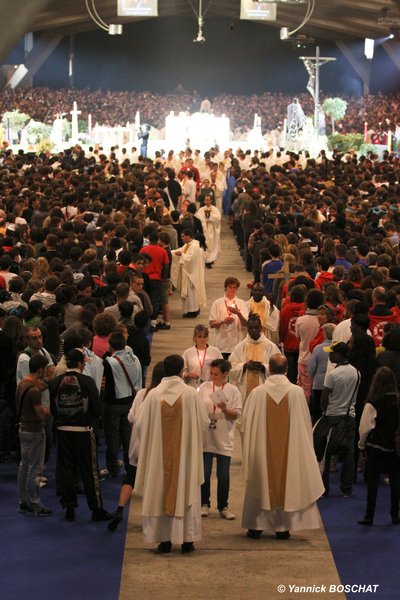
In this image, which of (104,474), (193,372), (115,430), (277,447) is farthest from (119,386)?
(277,447)

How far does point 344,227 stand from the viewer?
18.6 meters

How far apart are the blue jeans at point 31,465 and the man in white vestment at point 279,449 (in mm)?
1726

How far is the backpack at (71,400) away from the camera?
986 centimetres

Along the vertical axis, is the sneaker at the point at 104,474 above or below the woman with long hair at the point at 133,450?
below

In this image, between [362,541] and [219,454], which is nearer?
[362,541]

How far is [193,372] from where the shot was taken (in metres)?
10.9

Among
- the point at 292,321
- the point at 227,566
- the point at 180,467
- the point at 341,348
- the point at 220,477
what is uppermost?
the point at 341,348

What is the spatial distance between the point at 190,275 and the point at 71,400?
819 cm

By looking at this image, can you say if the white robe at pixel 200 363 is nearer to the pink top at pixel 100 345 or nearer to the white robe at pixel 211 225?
the pink top at pixel 100 345

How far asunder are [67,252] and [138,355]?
4.30 meters

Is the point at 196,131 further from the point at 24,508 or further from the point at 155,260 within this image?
Result: the point at 24,508

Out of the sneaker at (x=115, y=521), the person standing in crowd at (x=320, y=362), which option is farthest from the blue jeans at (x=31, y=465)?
the person standing in crowd at (x=320, y=362)

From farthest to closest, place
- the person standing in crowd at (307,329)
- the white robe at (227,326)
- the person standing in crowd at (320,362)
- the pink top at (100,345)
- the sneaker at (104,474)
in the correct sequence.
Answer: the white robe at (227,326), the person standing in crowd at (307,329), the person standing in crowd at (320,362), the pink top at (100,345), the sneaker at (104,474)

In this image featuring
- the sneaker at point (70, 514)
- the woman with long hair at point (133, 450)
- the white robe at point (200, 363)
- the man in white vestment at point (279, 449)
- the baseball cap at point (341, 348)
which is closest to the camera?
the woman with long hair at point (133, 450)
